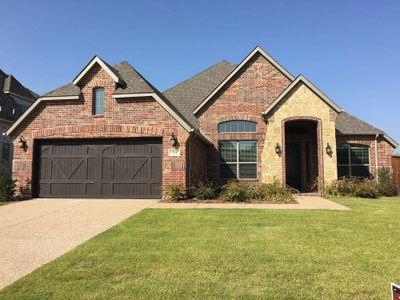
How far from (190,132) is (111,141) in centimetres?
372

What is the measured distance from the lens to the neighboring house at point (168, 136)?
14312 mm

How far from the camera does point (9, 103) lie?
24.4 m

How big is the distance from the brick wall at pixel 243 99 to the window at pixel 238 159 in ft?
1.15

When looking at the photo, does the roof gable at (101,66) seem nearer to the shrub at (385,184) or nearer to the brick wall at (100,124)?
the brick wall at (100,124)

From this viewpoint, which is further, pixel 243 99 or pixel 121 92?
pixel 243 99

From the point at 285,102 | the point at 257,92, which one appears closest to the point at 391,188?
the point at 285,102

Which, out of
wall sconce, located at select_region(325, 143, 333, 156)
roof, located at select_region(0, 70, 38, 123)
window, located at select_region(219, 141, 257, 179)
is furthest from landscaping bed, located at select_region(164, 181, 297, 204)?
roof, located at select_region(0, 70, 38, 123)

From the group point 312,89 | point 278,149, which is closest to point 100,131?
point 278,149

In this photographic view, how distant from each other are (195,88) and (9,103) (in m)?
14.1

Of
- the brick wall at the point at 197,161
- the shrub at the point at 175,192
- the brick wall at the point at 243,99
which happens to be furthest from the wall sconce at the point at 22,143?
the brick wall at the point at 243,99

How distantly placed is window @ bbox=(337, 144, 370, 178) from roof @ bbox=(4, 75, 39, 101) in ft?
79.9

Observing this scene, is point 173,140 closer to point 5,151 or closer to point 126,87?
point 126,87

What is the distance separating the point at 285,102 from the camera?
16.7m

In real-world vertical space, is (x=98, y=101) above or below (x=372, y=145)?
above
